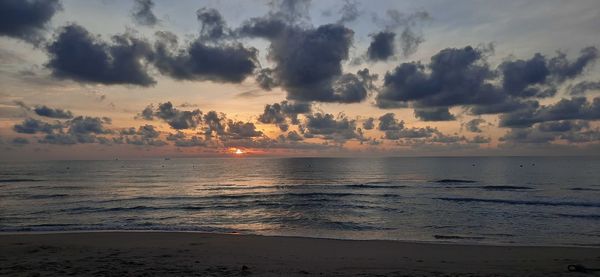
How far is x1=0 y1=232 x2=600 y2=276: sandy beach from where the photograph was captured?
15.2m

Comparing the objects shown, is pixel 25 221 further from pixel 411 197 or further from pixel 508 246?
pixel 411 197

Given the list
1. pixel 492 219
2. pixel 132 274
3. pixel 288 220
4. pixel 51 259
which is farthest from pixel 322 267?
pixel 492 219

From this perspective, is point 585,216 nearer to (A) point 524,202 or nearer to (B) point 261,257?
(A) point 524,202

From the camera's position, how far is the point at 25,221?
108 ft

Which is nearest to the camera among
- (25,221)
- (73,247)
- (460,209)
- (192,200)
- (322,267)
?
(322,267)

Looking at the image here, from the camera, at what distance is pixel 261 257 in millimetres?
18125

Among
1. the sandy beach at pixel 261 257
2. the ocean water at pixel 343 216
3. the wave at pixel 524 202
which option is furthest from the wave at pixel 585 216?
the sandy beach at pixel 261 257

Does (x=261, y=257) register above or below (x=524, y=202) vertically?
above

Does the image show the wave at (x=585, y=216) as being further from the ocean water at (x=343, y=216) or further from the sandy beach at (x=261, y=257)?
the sandy beach at (x=261, y=257)

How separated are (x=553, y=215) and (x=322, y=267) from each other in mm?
29300

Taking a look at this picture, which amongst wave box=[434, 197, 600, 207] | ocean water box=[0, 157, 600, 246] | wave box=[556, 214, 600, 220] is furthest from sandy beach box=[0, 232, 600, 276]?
wave box=[434, 197, 600, 207]

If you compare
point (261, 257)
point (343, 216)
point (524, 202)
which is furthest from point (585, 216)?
point (261, 257)

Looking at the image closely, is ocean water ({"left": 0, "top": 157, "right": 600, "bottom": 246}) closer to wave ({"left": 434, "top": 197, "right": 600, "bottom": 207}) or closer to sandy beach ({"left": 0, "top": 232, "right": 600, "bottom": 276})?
wave ({"left": 434, "top": 197, "right": 600, "bottom": 207})

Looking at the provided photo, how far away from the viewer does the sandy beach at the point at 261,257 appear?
1523 centimetres
